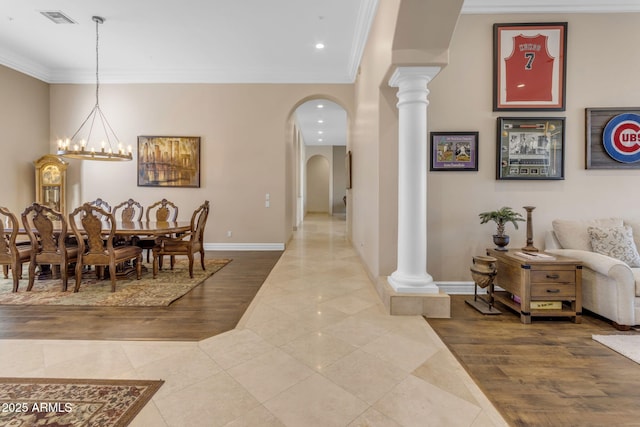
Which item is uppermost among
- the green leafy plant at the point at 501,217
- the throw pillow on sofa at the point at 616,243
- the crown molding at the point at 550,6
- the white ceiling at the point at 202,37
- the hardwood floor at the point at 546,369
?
the white ceiling at the point at 202,37

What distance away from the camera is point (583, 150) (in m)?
3.47

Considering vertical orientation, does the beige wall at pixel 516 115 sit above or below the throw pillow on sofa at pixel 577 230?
above

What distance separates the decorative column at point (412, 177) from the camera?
287cm

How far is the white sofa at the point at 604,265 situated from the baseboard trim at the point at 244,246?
4668mm

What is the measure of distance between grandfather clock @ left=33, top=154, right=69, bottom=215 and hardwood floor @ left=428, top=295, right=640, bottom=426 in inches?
285

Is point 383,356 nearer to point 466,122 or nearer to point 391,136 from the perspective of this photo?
point 391,136

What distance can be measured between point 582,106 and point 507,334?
3004mm

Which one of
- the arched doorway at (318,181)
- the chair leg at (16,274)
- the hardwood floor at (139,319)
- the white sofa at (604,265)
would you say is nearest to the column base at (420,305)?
the white sofa at (604,265)

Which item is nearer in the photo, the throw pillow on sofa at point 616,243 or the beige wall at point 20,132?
the throw pillow on sofa at point 616,243

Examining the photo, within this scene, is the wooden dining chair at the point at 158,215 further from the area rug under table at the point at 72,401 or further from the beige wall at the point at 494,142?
the beige wall at the point at 494,142

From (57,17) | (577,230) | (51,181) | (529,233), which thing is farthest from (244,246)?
(577,230)

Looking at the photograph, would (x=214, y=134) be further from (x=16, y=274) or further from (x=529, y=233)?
(x=529, y=233)

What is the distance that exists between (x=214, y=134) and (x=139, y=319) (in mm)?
4394

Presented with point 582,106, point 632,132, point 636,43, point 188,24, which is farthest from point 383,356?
point 188,24
